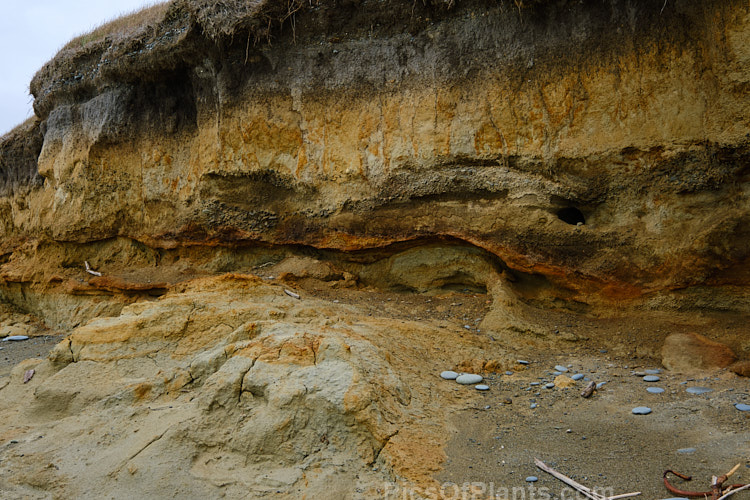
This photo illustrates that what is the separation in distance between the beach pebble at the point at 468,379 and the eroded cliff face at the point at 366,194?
361mm

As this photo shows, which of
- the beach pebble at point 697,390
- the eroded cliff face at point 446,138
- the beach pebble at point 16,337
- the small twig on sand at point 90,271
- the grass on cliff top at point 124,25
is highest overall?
the grass on cliff top at point 124,25

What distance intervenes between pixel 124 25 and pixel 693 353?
904 cm

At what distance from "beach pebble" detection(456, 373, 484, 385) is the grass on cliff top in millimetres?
6532

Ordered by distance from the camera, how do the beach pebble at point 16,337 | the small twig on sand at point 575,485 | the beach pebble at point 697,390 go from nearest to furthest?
1. the small twig on sand at point 575,485
2. the beach pebble at point 697,390
3. the beach pebble at point 16,337

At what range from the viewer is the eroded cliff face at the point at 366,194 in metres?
3.92

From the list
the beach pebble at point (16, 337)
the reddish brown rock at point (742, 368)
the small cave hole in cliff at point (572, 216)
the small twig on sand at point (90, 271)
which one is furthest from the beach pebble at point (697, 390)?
the beach pebble at point (16, 337)

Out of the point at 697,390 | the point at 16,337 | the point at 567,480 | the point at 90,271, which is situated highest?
the point at 90,271

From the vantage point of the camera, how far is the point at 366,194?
6.53m

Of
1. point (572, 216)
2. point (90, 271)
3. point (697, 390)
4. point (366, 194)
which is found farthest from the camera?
point (90, 271)

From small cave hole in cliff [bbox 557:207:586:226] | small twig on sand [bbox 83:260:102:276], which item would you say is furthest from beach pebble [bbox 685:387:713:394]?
small twig on sand [bbox 83:260:102:276]

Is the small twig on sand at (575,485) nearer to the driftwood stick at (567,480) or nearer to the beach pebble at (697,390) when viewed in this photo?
the driftwood stick at (567,480)

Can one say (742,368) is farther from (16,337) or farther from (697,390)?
(16,337)

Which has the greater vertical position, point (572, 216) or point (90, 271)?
point (572, 216)

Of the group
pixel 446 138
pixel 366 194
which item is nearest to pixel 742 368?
pixel 446 138
